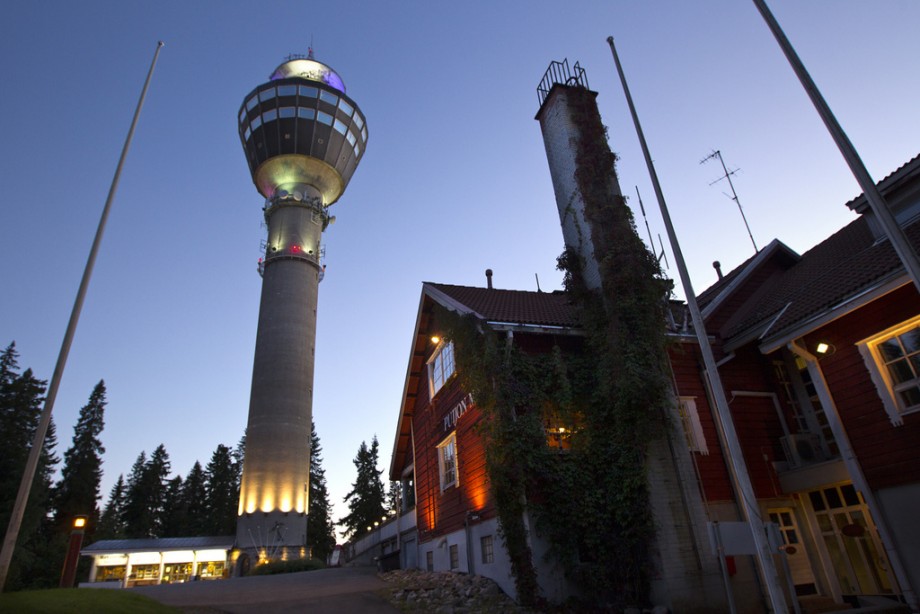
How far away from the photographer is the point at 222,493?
69.1 m

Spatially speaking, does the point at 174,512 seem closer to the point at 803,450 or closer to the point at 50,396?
the point at 50,396

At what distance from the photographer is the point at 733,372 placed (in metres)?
16.0

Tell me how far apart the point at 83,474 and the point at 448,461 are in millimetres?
57023

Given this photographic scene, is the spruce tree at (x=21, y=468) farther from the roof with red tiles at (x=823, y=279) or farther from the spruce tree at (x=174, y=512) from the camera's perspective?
the roof with red tiles at (x=823, y=279)

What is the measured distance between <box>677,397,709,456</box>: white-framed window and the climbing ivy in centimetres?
169

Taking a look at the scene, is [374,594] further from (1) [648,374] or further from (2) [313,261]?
(2) [313,261]

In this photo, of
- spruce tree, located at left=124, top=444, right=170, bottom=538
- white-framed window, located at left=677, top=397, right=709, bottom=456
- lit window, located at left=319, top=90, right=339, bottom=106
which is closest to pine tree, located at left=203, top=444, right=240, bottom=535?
spruce tree, located at left=124, top=444, right=170, bottom=538

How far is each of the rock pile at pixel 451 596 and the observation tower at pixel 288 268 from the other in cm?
2553

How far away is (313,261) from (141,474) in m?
50.3

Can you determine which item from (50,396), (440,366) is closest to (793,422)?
(440,366)

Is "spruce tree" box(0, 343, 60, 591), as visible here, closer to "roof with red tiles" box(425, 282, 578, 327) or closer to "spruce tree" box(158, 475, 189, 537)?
"spruce tree" box(158, 475, 189, 537)

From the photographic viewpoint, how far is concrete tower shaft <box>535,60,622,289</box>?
17.4 m

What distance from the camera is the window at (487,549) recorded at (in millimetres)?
15162

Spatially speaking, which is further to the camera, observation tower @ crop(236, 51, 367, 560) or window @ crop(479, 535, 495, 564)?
observation tower @ crop(236, 51, 367, 560)
